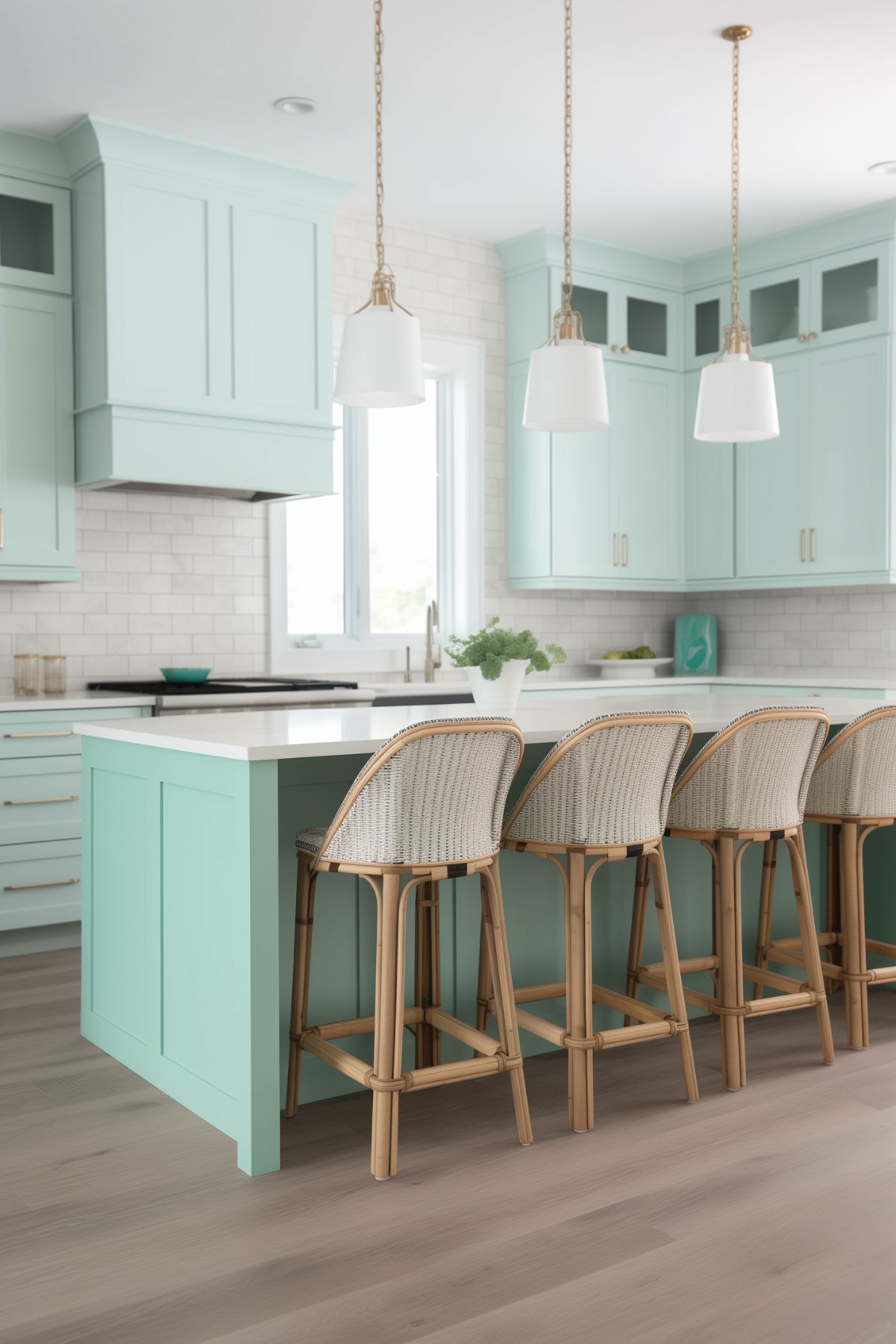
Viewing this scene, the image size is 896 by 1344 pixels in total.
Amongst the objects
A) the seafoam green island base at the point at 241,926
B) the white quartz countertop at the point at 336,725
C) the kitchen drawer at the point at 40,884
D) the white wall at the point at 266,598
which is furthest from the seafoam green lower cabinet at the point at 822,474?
the kitchen drawer at the point at 40,884

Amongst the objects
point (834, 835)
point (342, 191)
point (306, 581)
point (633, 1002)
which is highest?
point (342, 191)

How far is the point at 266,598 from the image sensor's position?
5.52m

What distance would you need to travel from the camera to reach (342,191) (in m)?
5.23

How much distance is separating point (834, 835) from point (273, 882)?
2022mm

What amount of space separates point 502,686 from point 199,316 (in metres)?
2.22

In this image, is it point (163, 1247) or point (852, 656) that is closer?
point (163, 1247)

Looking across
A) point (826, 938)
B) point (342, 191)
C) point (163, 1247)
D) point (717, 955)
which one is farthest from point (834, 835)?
point (342, 191)

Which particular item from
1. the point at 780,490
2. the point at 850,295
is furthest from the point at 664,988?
the point at 850,295

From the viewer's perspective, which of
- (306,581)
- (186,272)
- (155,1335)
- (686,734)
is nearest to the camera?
(155,1335)

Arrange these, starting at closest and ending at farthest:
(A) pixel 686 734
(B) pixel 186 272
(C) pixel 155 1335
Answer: (C) pixel 155 1335, (A) pixel 686 734, (B) pixel 186 272

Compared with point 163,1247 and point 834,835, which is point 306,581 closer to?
point 834,835

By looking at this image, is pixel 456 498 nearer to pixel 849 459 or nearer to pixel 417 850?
pixel 849 459

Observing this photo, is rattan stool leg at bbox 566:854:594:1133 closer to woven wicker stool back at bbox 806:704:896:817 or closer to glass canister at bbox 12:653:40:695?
Answer: woven wicker stool back at bbox 806:704:896:817

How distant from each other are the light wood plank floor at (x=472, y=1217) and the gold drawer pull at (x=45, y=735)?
53.7 inches
